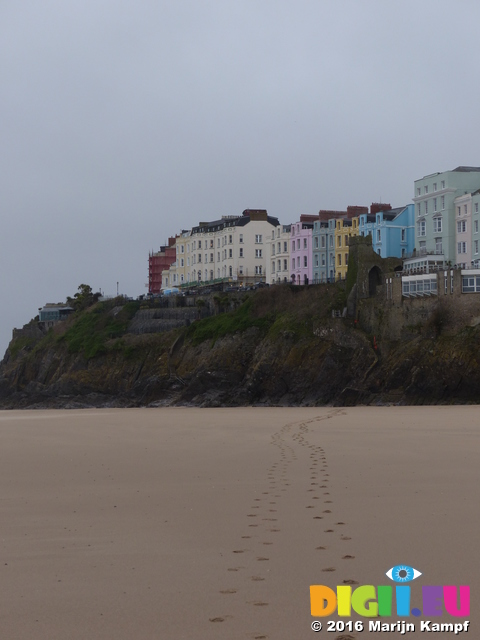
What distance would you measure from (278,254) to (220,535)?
6310 cm

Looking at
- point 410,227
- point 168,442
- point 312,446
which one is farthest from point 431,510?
point 410,227

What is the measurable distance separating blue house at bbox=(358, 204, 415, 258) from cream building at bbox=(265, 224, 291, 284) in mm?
10927

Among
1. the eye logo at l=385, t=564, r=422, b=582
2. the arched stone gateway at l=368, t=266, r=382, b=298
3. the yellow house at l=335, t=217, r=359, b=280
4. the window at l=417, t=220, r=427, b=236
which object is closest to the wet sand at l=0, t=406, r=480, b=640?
the eye logo at l=385, t=564, r=422, b=582

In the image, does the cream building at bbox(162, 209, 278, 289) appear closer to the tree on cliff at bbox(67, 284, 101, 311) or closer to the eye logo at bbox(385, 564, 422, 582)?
the tree on cliff at bbox(67, 284, 101, 311)

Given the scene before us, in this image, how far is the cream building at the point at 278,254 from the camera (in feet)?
233

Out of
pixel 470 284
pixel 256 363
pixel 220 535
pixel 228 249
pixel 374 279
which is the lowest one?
pixel 220 535

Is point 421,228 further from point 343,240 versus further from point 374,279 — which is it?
point 374,279

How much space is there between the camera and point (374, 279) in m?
52.7

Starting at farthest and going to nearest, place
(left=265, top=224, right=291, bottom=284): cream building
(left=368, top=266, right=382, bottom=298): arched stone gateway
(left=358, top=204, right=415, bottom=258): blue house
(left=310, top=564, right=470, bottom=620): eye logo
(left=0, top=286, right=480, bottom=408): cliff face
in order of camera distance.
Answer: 1. (left=265, top=224, right=291, bottom=284): cream building
2. (left=358, top=204, right=415, bottom=258): blue house
3. (left=368, top=266, right=382, bottom=298): arched stone gateway
4. (left=0, top=286, right=480, bottom=408): cliff face
5. (left=310, top=564, right=470, bottom=620): eye logo

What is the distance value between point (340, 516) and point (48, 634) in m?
4.66

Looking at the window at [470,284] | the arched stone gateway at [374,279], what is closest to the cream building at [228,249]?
the arched stone gateway at [374,279]

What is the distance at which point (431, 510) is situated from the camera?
10273 millimetres

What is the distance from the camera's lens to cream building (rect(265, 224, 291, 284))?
7088cm

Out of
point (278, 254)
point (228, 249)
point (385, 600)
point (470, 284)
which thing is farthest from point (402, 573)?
point (228, 249)
